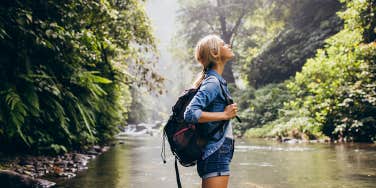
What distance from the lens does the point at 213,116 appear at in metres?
2.68

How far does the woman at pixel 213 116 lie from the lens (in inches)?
104

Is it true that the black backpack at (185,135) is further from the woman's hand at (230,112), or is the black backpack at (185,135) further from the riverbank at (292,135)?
the riverbank at (292,135)

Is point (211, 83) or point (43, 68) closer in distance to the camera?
point (211, 83)

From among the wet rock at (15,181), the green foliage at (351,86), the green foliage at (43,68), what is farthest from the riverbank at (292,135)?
the wet rock at (15,181)

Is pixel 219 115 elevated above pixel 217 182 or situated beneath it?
elevated above

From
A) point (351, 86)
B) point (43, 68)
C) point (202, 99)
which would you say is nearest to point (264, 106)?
point (351, 86)

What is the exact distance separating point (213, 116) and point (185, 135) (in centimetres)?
25

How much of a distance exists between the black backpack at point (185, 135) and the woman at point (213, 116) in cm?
4

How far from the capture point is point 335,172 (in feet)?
20.5

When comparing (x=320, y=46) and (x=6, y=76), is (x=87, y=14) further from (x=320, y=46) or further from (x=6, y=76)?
(x=320, y=46)

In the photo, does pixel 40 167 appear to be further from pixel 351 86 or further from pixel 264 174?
pixel 351 86

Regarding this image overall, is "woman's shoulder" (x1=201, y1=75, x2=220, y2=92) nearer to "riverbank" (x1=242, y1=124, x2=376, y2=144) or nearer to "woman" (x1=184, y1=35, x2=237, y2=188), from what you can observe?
"woman" (x1=184, y1=35, x2=237, y2=188)

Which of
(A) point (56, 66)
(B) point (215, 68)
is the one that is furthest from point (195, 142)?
(A) point (56, 66)

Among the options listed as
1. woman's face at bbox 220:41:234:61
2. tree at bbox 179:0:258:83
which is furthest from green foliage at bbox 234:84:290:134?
woman's face at bbox 220:41:234:61
